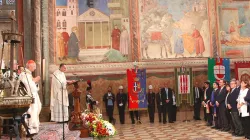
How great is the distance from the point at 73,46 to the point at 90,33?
3.83ft

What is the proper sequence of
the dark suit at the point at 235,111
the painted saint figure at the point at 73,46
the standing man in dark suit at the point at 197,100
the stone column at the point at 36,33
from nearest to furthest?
the dark suit at the point at 235,111, the stone column at the point at 36,33, the standing man in dark suit at the point at 197,100, the painted saint figure at the point at 73,46

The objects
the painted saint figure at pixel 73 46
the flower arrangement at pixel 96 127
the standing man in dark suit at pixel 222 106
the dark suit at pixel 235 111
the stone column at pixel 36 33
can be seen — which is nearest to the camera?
the flower arrangement at pixel 96 127

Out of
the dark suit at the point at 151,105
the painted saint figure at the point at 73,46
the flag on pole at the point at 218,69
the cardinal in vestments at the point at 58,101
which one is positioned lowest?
the dark suit at the point at 151,105

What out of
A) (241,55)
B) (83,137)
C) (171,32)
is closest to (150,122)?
(171,32)

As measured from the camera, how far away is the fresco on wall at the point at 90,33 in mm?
17609

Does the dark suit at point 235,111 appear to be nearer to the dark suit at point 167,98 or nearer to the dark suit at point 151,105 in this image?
the dark suit at point 167,98

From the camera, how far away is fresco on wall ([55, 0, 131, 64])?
17.6 metres

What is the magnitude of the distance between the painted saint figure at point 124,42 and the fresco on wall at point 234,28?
5287 mm

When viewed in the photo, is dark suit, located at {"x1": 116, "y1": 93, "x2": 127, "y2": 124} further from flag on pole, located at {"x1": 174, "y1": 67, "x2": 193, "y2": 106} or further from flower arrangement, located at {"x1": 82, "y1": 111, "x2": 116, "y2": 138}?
flower arrangement, located at {"x1": 82, "y1": 111, "x2": 116, "y2": 138}

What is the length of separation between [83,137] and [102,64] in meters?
8.25

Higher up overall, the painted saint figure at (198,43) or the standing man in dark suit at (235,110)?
the painted saint figure at (198,43)

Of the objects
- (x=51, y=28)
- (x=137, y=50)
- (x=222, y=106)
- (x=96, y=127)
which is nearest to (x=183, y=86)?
(x=137, y=50)

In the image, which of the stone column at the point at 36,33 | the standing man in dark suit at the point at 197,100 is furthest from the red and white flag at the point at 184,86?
the stone column at the point at 36,33

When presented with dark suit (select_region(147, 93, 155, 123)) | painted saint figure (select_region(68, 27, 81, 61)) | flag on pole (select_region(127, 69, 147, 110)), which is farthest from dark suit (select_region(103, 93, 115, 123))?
painted saint figure (select_region(68, 27, 81, 61))
